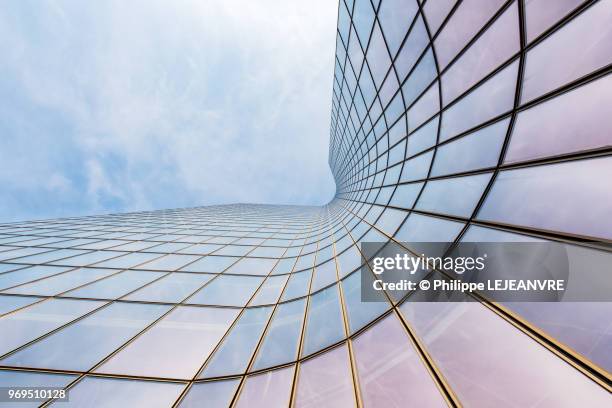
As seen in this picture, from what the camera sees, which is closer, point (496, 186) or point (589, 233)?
point (589, 233)

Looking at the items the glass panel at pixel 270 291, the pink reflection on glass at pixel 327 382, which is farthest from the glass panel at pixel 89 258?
the pink reflection on glass at pixel 327 382

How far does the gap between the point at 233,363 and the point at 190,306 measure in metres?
3.43

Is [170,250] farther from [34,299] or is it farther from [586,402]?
[586,402]

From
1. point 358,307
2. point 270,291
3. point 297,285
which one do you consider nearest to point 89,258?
point 270,291

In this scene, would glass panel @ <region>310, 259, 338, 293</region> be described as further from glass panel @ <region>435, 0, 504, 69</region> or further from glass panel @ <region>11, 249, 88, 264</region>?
glass panel @ <region>11, 249, 88, 264</region>

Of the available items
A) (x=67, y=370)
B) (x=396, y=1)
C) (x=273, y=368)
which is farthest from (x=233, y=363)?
(x=396, y=1)

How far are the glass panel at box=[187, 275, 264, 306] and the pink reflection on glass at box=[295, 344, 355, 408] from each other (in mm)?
4388

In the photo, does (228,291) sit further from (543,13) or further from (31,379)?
(543,13)

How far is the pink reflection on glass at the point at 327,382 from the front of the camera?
4.49 m

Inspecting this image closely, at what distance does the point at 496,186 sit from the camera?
5.70 m

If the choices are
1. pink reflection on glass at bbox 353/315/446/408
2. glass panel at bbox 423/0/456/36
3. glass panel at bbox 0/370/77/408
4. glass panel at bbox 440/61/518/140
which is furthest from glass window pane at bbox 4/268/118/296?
glass panel at bbox 423/0/456/36

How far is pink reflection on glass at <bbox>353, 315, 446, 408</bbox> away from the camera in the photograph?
3820mm

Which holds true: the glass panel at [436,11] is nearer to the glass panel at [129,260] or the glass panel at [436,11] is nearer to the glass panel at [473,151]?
the glass panel at [473,151]

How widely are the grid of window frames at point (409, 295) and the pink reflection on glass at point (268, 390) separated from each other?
38 mm
